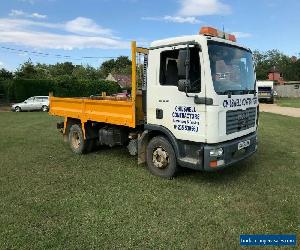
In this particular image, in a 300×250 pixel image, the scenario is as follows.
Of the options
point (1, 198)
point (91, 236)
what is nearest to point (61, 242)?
point (91, 236)

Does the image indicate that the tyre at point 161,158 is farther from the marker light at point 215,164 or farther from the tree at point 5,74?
the tree at point 5,74

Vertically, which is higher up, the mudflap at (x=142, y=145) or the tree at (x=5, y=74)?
the tree at (x=5, y=74)

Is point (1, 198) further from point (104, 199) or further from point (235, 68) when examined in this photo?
point (235, 68)

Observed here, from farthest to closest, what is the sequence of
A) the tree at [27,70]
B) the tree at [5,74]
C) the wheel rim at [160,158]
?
1. the tree at [27,70]
2. the tree at [5,74]
3. the wheel rim at [160,158]

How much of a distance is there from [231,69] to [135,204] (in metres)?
3.12

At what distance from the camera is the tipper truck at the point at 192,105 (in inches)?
243

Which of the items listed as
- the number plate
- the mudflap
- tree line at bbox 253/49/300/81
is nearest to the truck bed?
the mudflap

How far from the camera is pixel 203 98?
6133 millimetres

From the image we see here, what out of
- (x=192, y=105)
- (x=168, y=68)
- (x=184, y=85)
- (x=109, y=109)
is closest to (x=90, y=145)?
(x=109, y=109)

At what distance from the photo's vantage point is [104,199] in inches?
236

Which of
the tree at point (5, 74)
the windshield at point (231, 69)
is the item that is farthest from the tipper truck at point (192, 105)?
the tree at point (5, 74)

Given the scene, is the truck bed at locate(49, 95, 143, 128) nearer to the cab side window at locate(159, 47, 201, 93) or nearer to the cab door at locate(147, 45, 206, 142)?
the cab door at locate(147, 45, 206, 142)

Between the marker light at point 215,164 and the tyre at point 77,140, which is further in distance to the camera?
the tyre at point 77,140

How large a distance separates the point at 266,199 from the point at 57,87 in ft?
105
